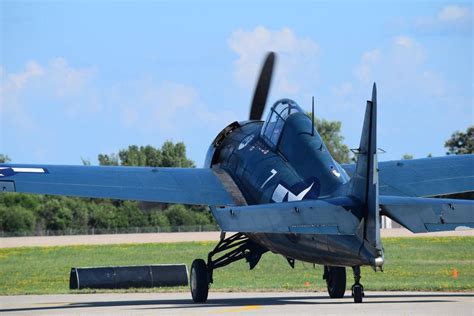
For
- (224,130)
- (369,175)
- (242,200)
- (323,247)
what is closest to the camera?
(369,175)

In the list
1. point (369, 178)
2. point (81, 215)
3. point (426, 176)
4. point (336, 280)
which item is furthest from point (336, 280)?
point (81, 215)

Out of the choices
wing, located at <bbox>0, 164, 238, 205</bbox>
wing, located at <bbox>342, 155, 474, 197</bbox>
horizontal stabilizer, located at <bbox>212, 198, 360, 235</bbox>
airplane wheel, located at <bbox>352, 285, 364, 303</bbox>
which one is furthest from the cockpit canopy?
airplane wheel, located at <bbox>352, 285, 364, 303</bbox>

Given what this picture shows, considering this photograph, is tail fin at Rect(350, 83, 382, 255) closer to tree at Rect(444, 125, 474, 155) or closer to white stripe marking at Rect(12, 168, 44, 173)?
white stripe marking at Rect(12, 168, 44, 173)

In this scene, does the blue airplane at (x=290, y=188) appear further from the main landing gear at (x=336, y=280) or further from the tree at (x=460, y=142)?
the tree at (x=460, y=142)

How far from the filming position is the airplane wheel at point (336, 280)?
Answer: 2588 centimetres

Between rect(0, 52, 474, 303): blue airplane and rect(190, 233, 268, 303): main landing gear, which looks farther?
rect(190, 233, 268, 303): main landing gear

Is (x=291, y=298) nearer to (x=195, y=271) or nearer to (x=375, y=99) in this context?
(x=195, y=271)

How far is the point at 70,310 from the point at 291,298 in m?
5.53

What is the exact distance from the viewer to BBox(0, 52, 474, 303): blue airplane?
19766 millimetres

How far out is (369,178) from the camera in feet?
64.8

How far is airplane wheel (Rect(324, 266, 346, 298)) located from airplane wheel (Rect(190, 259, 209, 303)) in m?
2.60

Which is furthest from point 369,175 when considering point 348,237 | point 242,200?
point 242,200

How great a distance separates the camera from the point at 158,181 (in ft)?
87.7

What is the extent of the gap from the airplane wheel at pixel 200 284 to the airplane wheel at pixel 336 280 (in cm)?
260
